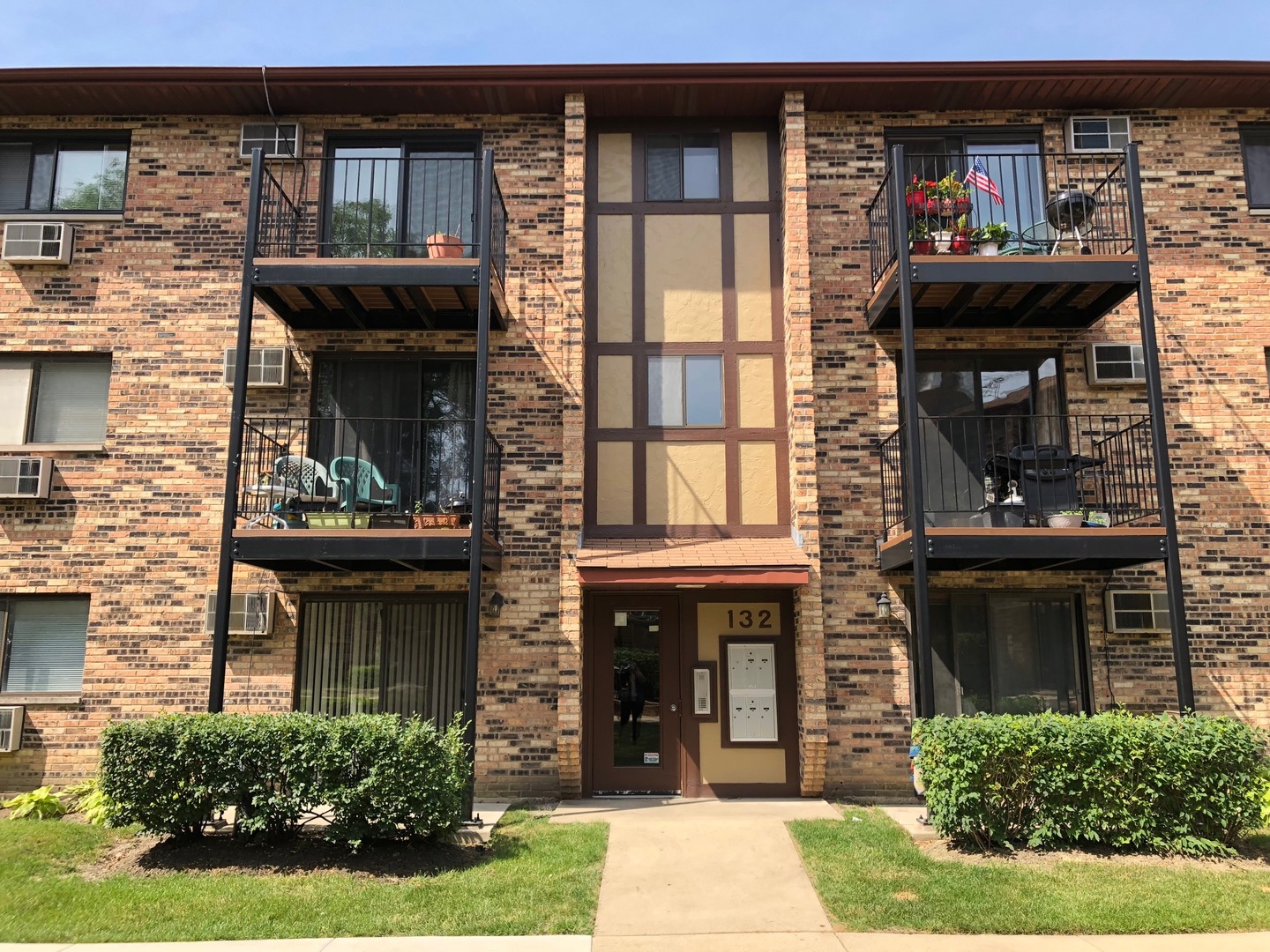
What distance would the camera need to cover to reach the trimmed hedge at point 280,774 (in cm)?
723

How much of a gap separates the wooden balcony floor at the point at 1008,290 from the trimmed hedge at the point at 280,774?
641cm

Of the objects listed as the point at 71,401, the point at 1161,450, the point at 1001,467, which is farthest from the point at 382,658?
the point at 1161,450

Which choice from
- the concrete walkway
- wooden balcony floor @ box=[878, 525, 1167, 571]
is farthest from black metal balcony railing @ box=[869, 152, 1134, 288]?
the concrete walkway

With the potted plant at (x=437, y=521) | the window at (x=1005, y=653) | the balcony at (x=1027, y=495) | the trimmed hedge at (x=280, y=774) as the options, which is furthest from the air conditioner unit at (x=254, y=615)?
the window at (x=1005, y=653)

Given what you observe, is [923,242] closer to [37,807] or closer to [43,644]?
[37,807]

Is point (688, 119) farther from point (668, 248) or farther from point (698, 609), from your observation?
point (698, 609)

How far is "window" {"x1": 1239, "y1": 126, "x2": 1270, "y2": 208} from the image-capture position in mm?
10742

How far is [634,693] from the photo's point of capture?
10.1 metres

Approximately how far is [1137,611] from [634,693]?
17.5 ft

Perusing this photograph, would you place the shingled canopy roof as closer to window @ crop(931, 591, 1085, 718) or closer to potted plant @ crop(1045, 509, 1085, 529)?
potted plant @ crop(1045, 509, 1085, 529)

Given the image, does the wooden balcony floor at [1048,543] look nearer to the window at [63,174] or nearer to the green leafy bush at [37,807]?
the green leafy bush at [37,807]

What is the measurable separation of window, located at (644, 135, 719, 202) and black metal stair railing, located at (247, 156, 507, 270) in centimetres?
184

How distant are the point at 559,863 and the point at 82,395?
770cm

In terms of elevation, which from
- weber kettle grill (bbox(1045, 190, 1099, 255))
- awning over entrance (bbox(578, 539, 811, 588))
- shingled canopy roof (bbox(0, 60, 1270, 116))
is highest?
shingled canopy roof (bbox(0, 60, 1270, 116))
